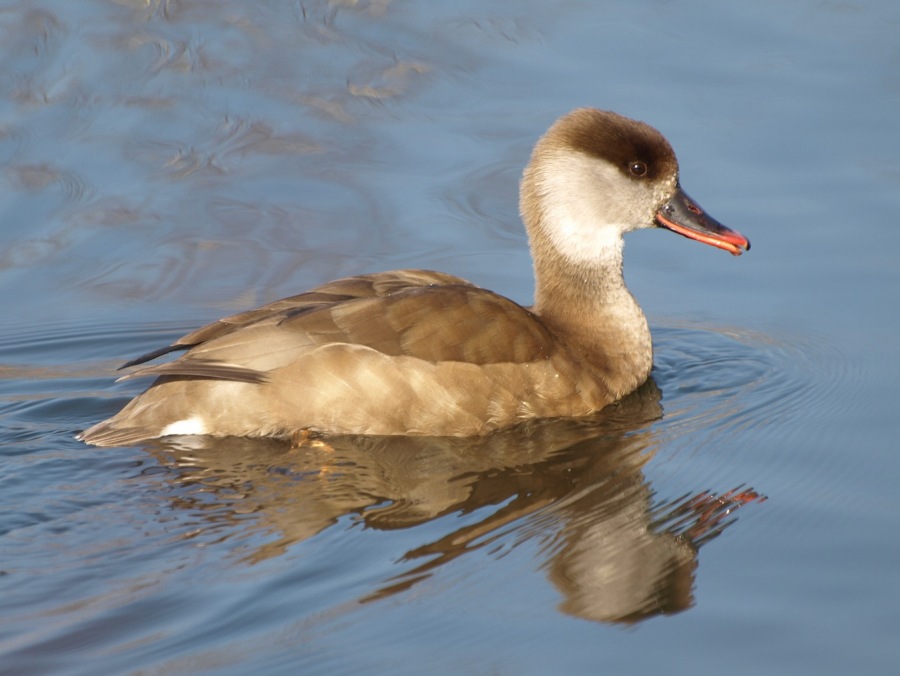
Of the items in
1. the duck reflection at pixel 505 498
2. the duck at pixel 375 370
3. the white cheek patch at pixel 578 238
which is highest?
the white cheek patch at pixel 578 238

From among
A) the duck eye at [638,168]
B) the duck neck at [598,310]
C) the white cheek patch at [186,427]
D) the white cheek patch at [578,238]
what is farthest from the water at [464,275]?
the duck eye at [638,168]

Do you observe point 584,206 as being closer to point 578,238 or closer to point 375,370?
point 578,238

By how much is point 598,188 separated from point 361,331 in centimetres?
178

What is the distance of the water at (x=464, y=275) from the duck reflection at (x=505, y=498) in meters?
0.02

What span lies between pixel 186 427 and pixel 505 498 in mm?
1700

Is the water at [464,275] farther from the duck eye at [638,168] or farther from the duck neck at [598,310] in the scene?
the duck eye at [638,168]

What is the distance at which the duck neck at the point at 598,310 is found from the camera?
802 cm

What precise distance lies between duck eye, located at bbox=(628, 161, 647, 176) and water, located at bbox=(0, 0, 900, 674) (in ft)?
3.63

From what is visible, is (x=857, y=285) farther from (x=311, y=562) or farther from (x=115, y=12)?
(x=115, y=12)

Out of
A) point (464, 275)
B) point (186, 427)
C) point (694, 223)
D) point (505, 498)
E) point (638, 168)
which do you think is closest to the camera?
point (505, 498)

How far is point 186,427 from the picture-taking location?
7.20 m

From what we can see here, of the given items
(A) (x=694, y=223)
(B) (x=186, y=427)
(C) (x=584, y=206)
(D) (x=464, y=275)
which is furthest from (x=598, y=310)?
(B) (x=186, y=427)

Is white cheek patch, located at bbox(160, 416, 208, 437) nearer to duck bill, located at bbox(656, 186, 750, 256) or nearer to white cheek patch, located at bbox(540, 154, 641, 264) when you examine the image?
white cheek patch, located at bbox(540, 154, 641, 264)

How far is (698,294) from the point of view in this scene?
9.12m
